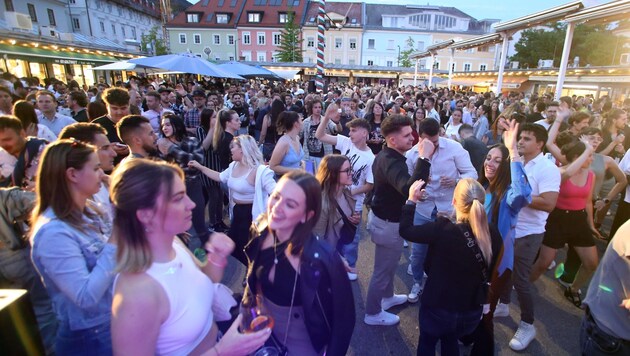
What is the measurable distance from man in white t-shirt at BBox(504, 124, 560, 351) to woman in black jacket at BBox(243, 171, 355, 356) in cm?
227

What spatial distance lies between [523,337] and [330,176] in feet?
8.07

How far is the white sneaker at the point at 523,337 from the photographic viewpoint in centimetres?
308

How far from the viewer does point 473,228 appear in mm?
2205

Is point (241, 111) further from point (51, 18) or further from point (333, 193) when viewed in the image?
point (51, 18)

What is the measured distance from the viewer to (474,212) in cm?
220

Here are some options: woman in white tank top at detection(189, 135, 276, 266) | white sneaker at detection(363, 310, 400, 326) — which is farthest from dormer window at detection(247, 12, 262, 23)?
white sneaker at detection(363, 310, 400, 326)

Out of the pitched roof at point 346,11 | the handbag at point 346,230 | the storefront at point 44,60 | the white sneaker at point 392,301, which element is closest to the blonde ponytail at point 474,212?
the handbag at point 346,230

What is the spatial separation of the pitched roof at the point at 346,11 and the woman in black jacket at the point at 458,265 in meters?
52.3

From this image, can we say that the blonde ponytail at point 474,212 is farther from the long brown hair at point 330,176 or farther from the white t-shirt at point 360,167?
the white t-shirt at point 360,167

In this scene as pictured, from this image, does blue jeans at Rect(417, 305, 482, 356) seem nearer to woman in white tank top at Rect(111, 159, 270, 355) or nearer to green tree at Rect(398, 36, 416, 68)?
woman in white tank top at Rect(111, 159, 270, 355)

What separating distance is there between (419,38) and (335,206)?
187ft

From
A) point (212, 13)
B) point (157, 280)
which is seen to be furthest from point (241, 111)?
point (212, 13)

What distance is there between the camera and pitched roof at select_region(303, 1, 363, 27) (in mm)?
50088

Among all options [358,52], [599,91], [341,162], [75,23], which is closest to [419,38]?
[358,52]
